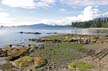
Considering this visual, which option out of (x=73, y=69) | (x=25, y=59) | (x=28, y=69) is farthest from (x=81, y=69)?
(x=25, y=59)

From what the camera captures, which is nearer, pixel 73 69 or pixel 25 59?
pixel 73 69

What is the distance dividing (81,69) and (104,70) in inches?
108

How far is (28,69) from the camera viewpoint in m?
31.3

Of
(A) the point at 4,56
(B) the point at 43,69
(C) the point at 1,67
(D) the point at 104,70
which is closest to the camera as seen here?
(D) the point at 104,70

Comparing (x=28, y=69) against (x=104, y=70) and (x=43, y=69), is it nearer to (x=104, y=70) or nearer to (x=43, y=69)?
(x=43, y=69)

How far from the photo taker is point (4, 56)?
45.0 meters

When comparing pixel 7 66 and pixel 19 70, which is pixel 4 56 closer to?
pixel 7 66

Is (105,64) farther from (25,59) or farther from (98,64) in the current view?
(25,59)

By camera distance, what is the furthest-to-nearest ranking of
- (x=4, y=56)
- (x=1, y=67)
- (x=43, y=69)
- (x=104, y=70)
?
(x=4, y=56)
(x=1, y=67)
(x=43, y=69)
(x=104, y=70)

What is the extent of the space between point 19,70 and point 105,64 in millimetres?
11103

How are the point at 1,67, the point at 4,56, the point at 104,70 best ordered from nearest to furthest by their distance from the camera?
the point at 104,70 → the point at 1,67 → the point at 4,56

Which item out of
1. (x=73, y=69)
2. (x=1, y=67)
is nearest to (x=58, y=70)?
(x=73, y=69)

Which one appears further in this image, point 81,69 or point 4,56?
point 4,56

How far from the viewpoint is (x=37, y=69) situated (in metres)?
31.0
